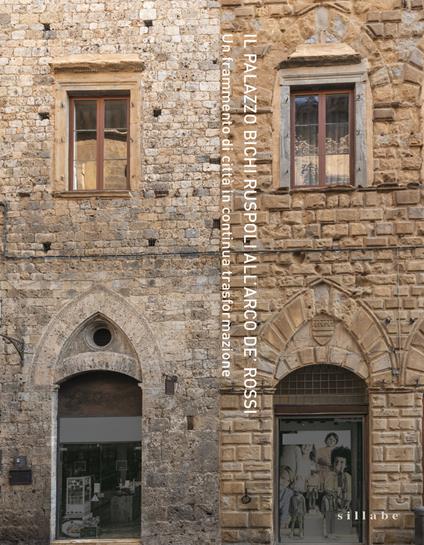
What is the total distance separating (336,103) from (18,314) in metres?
5.36

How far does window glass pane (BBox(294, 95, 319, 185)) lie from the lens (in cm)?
1274

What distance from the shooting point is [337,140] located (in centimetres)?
1272

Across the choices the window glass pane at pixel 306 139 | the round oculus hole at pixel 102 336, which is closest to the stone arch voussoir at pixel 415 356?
the window glass pane at pixel 306 139

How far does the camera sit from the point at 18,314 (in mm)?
12773

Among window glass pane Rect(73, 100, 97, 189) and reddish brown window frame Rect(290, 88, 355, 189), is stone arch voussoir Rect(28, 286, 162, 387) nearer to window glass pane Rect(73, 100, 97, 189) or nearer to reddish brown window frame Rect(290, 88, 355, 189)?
window glass pane Rect(73, 100, 97, 189)

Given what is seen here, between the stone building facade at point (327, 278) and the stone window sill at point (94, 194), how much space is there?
5.18 ft

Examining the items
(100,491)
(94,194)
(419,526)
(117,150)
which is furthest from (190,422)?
(117,150)

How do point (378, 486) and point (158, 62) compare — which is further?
point (158, 62)

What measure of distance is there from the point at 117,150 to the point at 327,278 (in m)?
3.52

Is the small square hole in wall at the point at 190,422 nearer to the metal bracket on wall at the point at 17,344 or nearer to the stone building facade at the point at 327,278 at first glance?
the stone building facade at the point at 327,278

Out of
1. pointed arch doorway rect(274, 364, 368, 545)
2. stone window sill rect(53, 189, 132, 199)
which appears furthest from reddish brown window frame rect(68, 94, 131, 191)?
pointed arch doorway rect(274, 364, 368, 545)

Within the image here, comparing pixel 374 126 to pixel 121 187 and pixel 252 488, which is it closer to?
pixel 121 187

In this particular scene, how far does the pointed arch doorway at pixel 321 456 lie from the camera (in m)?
12.4

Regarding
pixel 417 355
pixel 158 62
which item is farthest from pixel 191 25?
pixel 417 355
